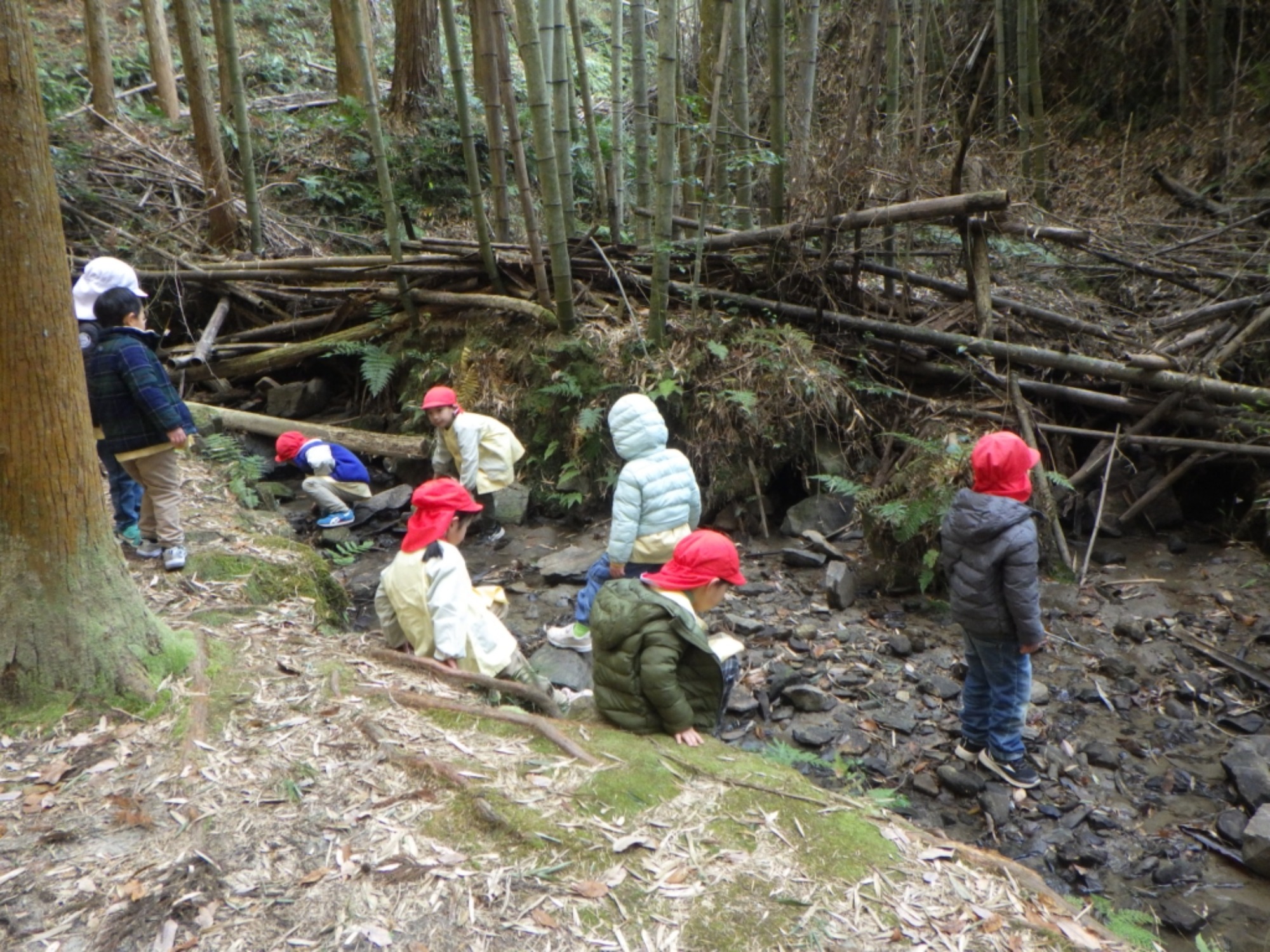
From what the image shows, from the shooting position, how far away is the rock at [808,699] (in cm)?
533

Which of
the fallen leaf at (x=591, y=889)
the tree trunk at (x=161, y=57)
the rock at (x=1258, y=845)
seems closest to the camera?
the fallen leaf at (x=591, y=889)

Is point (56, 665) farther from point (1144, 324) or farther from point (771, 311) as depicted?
point (1144, 324)

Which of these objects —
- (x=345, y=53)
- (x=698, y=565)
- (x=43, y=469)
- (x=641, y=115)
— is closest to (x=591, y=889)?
(x=698, y=565)

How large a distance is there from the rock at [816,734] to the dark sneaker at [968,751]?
2.20ft

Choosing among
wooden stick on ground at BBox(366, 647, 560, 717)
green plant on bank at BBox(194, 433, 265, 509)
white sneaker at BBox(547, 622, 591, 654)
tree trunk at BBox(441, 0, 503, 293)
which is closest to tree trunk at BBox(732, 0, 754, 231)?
tree trunk at BBox(441, 0, 503, 293)

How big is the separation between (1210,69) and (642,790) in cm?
1282

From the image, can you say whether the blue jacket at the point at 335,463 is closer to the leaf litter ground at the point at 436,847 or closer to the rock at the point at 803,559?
the rock at the point at 803,559

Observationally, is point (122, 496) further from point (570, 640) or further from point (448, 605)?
point (570, 640)

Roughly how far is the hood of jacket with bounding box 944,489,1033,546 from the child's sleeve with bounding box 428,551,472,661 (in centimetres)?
253

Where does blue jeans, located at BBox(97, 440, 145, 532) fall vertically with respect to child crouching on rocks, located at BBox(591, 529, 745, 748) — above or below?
above

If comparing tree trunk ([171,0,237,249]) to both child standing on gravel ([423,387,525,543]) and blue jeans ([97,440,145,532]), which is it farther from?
blue jeans ([97,440,145,532])

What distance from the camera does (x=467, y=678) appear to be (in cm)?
430

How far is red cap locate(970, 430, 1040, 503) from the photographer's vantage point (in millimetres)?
4324

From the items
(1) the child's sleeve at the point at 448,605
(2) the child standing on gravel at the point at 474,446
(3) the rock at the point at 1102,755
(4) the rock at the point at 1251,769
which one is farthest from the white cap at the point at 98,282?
(4) the rock at the point at 1251,769
